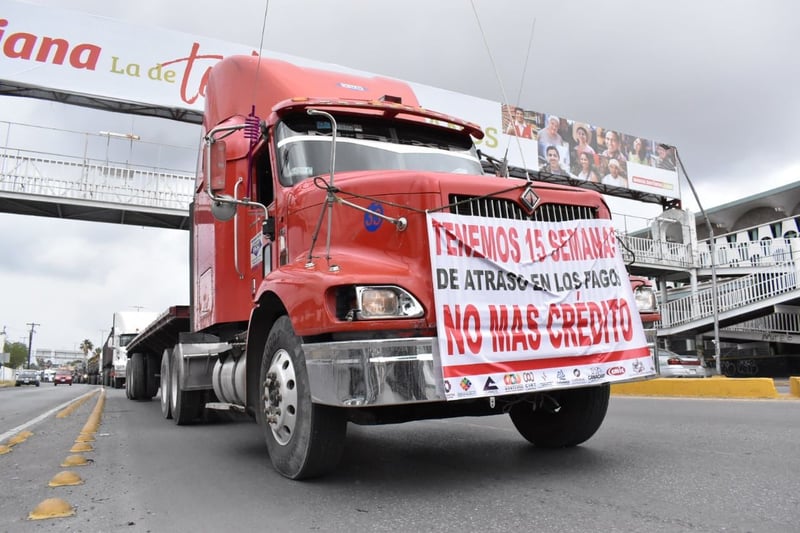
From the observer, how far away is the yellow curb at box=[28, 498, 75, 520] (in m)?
3.50

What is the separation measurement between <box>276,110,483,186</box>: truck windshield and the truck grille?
107 centimetres

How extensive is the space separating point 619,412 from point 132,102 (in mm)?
17421

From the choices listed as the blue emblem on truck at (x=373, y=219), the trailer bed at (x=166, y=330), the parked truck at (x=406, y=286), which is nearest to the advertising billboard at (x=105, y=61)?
the trailer bed at (x=166, y=330)

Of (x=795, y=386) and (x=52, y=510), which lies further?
(x=795, y=386)

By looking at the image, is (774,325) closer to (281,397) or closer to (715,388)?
(715,388)

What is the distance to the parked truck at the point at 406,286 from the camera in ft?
11.6

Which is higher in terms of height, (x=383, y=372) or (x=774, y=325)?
(x=774, y=325)

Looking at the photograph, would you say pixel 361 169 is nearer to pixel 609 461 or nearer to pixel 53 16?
pixel 609 461

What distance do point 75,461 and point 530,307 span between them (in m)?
4.14

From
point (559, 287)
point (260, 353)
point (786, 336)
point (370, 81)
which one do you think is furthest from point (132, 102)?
point (786, 336)

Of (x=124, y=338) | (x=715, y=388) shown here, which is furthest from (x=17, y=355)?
(x=715, y=388)

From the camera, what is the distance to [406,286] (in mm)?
3635

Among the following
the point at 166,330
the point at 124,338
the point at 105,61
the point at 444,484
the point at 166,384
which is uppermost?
the point at 105,61

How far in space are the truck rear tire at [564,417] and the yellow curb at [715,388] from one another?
204 inches
